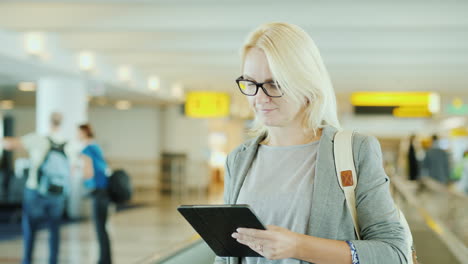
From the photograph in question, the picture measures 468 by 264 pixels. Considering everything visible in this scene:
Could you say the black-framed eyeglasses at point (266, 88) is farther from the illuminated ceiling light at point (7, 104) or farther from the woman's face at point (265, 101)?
the illuminated ceiling light at point (7, 104)

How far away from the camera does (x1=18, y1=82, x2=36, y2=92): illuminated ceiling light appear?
54.0ft

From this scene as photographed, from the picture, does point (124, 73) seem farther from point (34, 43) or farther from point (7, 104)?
point (7, 104)

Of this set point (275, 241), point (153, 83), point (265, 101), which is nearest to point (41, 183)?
point (265, 101)

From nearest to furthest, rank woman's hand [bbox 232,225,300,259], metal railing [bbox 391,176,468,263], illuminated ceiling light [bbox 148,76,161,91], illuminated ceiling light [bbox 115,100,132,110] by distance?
1. woman's hand [bbox 232,225,300,259]
2. metal railing [bbox 391,176,468,263]
3. illuminated ceiling light [bbox 148,76,161,91]
4. illuminated ceiling light [bbox 115,100,132,110]

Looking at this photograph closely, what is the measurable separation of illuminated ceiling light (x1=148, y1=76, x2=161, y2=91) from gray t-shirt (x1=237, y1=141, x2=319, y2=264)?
1669 cm

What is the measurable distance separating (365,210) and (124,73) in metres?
14.9

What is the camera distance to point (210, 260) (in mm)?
4367

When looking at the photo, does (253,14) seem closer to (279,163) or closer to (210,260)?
(210,260)

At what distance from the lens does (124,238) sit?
1212cm

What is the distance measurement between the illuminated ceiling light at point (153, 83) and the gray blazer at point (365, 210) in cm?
1692

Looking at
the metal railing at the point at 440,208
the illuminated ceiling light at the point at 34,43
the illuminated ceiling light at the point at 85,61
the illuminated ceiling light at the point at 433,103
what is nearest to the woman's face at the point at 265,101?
the metal railing at the point at 440,208

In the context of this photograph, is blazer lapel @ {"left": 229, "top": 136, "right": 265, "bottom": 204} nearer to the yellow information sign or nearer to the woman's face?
the woman's face

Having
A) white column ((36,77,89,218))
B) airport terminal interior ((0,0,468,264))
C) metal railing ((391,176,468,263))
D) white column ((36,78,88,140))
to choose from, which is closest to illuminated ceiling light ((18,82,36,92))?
airport terminal interior ((0,0,468,264))

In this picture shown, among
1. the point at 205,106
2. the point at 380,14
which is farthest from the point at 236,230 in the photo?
the point at 205,106
